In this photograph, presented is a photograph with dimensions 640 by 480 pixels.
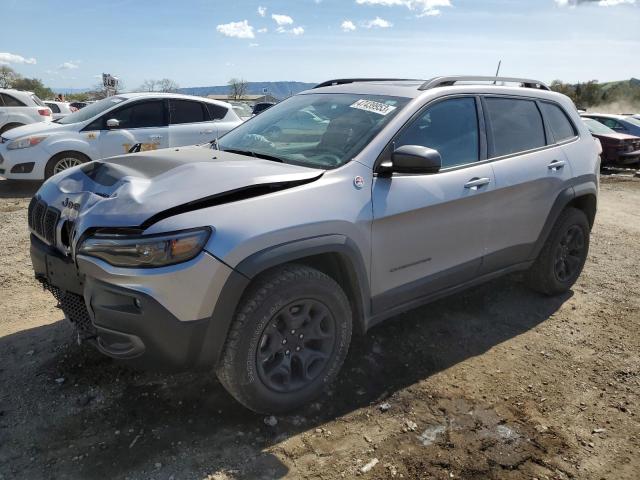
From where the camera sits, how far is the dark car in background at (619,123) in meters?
14.5

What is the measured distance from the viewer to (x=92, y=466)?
93.9 inches

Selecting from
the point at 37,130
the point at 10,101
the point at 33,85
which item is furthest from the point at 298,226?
the point at 33,85

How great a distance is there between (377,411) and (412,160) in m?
1.45

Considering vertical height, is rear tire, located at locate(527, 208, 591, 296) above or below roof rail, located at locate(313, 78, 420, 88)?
below

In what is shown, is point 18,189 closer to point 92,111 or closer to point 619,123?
point 92,111

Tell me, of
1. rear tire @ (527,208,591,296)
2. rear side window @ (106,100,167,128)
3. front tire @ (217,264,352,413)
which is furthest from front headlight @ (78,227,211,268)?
rear side window @ (106,100,167,128)

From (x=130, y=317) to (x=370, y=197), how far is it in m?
1.41

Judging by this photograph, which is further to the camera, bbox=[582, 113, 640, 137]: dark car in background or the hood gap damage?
bbox=[582, 113, 640, 137]: dark car in background

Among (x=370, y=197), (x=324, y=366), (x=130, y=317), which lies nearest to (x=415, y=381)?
(x=324, y=366)

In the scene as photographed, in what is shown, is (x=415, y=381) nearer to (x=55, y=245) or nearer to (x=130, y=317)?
(x=130, y=317)

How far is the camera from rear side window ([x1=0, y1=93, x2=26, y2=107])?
13.2 metres

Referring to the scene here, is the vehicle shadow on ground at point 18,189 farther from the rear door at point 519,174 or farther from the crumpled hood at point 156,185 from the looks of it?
the rear door at point 519,174

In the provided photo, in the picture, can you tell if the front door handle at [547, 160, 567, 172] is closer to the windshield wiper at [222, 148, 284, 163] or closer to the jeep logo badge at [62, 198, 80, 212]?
the windshield wiper at [222, 148, 284, 163]

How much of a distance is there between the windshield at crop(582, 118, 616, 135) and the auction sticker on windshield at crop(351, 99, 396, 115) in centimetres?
1249
